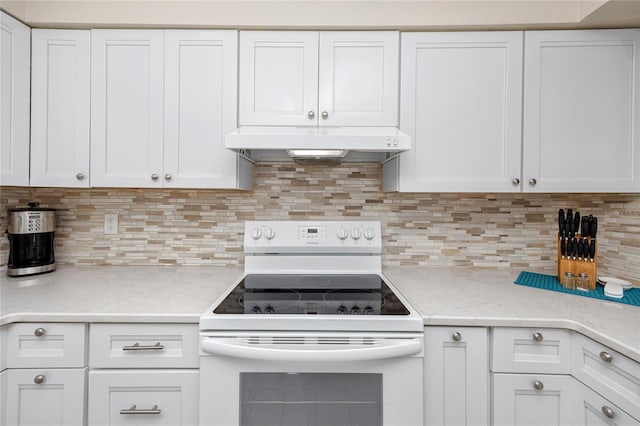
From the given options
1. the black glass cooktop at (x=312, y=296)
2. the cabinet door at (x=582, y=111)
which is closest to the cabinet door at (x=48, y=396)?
the black glass cooktop at (x=312, y=296)

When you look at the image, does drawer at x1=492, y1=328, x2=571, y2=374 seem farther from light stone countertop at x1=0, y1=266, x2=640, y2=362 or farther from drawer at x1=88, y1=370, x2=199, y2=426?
drawer at x1=88, y1=370, x2=199, y2=426

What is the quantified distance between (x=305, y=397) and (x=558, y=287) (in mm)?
1233

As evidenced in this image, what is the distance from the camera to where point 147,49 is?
5.16 feet

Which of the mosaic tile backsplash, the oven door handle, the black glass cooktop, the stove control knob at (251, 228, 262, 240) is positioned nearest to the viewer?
the oven door handle

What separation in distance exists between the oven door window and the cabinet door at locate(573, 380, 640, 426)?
66cm

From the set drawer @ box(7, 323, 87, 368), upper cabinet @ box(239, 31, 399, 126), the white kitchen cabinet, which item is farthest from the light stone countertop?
upper cabinet @ box(239, 31, 399, 126)

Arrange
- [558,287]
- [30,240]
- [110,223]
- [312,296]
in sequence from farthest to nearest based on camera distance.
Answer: [110,223] < [30,240] < [558,287] < [312,296]

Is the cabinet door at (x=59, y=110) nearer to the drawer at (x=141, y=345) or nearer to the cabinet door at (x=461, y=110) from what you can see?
the drawer at (x=141, y=345)

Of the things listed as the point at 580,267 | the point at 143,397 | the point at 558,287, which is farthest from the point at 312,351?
the point at 580,267

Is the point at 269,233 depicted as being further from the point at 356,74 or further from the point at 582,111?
the point at 582,111

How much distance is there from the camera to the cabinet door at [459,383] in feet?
3.87

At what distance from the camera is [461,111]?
1557 mm

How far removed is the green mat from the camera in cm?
136

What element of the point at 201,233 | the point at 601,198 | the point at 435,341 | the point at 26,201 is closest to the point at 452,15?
the point at 601,198
